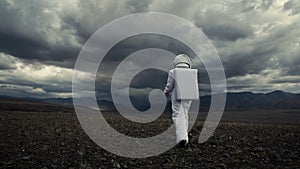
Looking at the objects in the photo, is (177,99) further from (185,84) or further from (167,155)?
(167,155)

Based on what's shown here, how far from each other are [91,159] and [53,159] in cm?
113

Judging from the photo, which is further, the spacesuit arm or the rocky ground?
the spacesuit arm

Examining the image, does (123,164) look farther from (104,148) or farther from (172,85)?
(172,85)

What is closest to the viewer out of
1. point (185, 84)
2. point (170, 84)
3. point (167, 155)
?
point (167, 155)

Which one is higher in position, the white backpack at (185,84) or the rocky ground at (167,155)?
the white backpack at (185,84)

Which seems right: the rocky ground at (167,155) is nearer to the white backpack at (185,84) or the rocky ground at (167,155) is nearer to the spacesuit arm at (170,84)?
the white backpack at (185,84)

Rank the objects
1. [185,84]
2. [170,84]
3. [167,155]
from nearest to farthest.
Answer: [167,155] < [185,84] < [170,84]

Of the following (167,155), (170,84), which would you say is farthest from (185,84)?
(167,155)

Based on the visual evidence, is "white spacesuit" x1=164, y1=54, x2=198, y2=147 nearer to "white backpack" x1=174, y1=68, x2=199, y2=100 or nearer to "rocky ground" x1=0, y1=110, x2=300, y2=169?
"white backpack" x1=174, y1=68, x2=199, y2=100

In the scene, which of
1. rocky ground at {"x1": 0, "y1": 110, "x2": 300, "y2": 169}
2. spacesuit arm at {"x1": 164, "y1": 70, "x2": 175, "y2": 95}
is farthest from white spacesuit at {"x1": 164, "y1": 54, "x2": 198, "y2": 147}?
rocky ground at {"x1": 0, "y1": 110, "x2": 300, "y2": 169}

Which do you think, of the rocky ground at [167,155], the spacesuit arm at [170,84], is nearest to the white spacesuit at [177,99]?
the spacesuit arm at [170,84]

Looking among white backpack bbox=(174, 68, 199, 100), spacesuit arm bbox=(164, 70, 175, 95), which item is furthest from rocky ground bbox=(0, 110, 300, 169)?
spacesuit arm bbox=(164, 70, 175, 95)

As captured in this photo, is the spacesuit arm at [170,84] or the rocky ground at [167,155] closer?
the rocky ground at [167,155]

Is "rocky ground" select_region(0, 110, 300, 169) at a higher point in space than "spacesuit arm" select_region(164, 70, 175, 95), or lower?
lower
